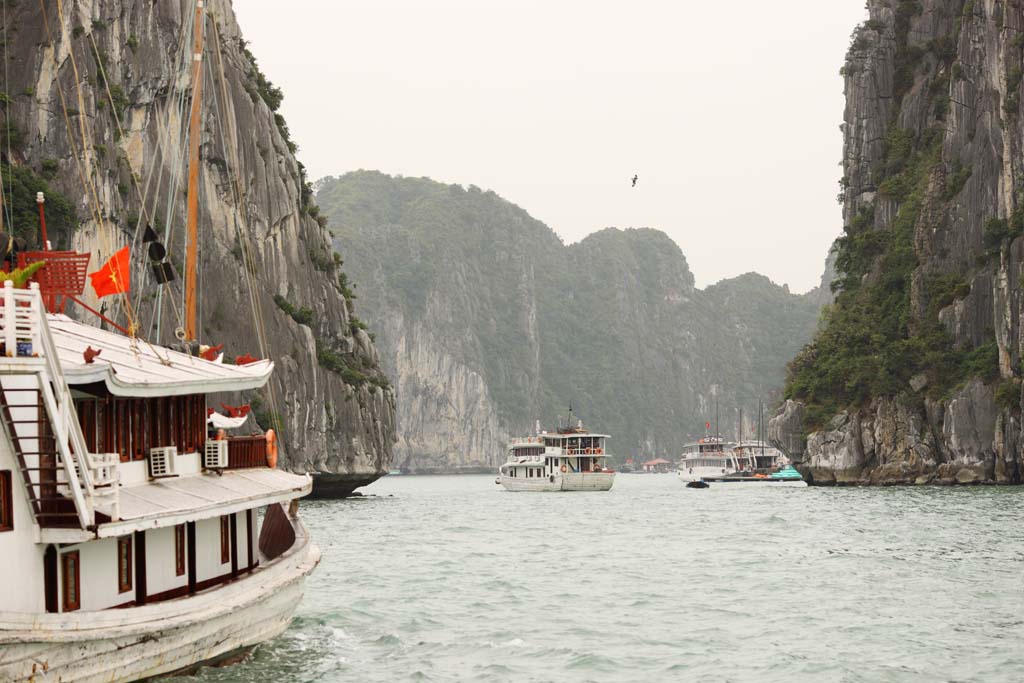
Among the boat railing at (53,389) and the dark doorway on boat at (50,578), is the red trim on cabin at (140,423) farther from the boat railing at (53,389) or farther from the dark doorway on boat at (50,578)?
the dark doorway on boat at (50,578)

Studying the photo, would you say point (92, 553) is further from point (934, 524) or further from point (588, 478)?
point (588, 478)

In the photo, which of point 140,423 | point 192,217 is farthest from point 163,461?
point 192,217

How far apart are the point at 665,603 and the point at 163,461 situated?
14.3m

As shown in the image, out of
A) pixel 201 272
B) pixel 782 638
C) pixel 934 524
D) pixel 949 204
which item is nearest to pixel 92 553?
pixel 782 638

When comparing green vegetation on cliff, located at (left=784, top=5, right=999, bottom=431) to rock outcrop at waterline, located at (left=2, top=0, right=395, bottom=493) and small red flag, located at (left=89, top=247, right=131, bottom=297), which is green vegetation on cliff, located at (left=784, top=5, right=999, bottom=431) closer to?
rock outcrop at waterline, located at (left=2, top=0, right=395, bottom=493)

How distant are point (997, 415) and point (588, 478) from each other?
3013 cm

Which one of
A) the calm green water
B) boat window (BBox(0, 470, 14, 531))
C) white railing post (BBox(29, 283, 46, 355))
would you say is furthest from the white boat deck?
the calm green water

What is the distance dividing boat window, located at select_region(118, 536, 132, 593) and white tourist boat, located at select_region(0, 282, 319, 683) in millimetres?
28

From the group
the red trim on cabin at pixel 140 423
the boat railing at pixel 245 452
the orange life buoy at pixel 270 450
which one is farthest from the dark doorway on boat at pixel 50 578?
the orange life buoy at pixel 270 450

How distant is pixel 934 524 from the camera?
49594 mm

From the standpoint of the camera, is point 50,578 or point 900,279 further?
point 900,279

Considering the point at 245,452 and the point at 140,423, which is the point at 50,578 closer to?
the point at 140,423

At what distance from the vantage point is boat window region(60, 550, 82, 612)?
54.0ft

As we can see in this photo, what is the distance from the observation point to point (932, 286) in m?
99.2
